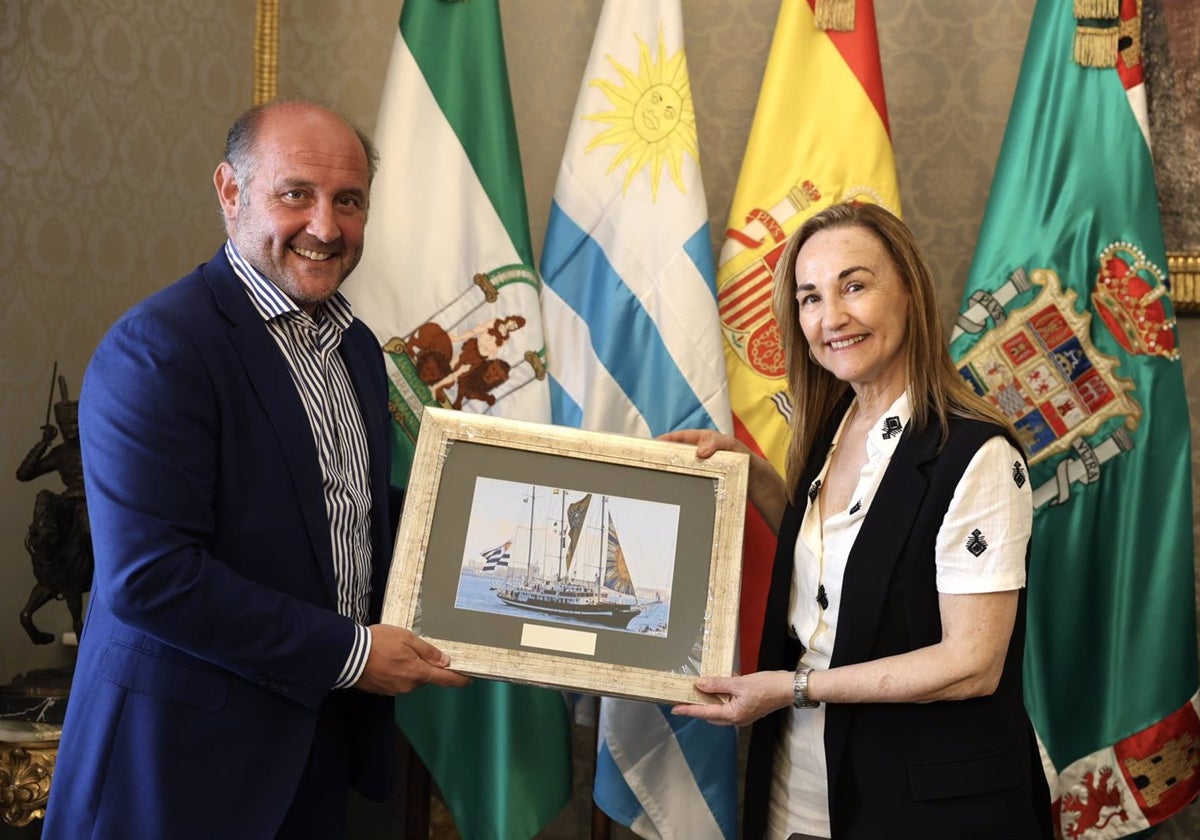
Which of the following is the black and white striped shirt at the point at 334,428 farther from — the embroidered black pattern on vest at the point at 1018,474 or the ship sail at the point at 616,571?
the embroidered black pattern on vest at the point at 1018,474

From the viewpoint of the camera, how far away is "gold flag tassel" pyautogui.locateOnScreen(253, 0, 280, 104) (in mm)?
3297

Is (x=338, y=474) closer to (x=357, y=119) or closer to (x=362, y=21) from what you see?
(x=357, y=119)

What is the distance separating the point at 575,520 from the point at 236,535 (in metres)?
0.64

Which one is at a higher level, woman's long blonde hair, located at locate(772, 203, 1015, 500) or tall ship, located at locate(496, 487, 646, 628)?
woman's long blonde hair, located at locate(772, 203, 1015, 500)

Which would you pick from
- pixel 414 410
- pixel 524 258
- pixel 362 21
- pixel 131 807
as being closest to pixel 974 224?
pixel 524 258

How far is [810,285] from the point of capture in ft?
7.16

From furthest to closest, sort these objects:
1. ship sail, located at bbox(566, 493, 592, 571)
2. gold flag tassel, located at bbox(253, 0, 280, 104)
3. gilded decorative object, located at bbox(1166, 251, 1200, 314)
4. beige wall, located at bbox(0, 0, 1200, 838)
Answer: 1. gold flag tassel, located at bbox(253, 0, 280, 104)
2. gilded decorative object, located at bbox(1166, 251, 1200, 314)
3. beige wall, located at bbox(0, 0, 1200, 838)
4. ship sail, located at bbox(566, 493, 592, 571)

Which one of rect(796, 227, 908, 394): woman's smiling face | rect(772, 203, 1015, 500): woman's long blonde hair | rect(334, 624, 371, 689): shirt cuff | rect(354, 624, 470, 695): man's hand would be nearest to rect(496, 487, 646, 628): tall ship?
rect(354, 624, 470, 695): man's hand

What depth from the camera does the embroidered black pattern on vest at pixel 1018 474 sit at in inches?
77.1

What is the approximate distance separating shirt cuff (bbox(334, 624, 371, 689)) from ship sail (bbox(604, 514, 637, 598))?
1.56ft

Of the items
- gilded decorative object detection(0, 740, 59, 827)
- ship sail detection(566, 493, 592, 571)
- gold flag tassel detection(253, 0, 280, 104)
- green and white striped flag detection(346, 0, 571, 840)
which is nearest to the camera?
ship sail detection(566, 493, 592, 571)

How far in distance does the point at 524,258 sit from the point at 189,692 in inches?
57.4

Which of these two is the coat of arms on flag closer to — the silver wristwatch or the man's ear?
the man's ear

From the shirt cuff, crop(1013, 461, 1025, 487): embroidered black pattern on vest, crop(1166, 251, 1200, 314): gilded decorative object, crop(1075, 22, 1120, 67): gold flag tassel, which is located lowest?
the shirt cuff
